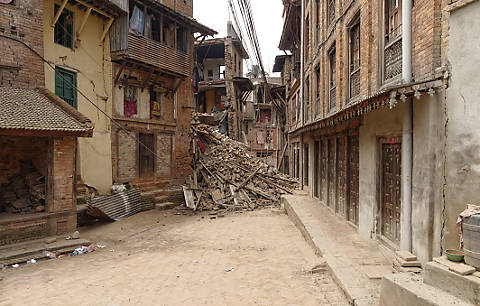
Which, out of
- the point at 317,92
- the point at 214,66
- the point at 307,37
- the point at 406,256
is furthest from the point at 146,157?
the point at 214,66

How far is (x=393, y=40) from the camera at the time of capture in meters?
7.21

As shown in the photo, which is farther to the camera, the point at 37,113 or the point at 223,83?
the point at 223,83

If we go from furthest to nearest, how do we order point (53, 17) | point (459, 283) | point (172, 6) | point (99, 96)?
point (172, 6) < point (99, 96) < point (53, 17) < point (459, 283)

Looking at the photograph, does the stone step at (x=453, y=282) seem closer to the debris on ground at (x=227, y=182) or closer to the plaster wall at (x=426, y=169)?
the plaster wall at (x=426, y=169)

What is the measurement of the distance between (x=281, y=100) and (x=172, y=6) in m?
13.7

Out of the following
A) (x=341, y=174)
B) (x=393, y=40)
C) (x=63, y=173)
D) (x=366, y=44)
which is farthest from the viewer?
(x=341, y=174)

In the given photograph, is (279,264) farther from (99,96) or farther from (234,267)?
(99,96)

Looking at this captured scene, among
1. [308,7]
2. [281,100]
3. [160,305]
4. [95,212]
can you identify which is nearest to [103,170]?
[95,212]

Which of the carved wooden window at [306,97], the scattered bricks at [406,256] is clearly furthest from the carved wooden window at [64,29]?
the scattered bricks at [406,256]

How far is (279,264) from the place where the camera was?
7.69 m

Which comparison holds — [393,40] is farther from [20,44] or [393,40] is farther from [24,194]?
[24,194]

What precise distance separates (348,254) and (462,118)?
12.4 ft

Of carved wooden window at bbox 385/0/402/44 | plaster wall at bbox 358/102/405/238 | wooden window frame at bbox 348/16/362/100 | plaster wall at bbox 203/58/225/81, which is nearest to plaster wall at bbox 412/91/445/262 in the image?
plaster wall at bbox 358/102/405/238

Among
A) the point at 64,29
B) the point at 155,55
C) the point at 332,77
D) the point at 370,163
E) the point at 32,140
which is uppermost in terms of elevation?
the point at 64,29
